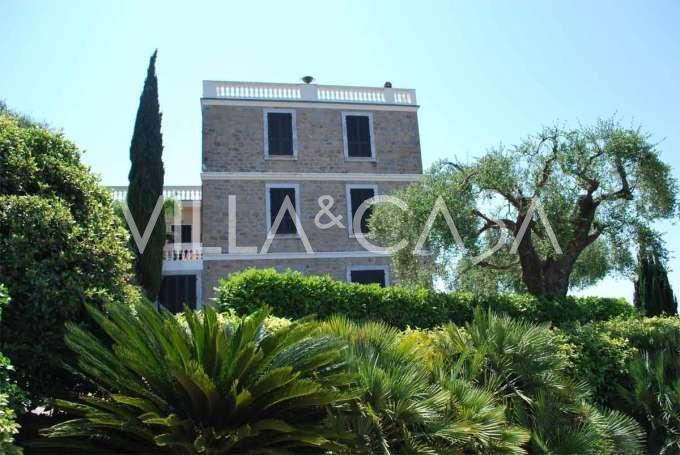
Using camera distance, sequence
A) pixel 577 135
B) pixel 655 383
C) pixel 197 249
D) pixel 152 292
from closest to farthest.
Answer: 1. pixel 655 383
2. pixel 577 135
3. pixel 152 292
4. pixel 197 249

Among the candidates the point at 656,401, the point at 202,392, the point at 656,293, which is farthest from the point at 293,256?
the point at 202,392

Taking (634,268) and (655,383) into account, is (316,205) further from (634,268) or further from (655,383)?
(655,383)

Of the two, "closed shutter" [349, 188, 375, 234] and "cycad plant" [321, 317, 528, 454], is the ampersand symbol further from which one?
"cycad plant" [321, 317, 528, 454]

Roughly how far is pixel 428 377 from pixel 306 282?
5.43 metres

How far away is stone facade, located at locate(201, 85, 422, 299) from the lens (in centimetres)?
2103

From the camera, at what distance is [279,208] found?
21.6m

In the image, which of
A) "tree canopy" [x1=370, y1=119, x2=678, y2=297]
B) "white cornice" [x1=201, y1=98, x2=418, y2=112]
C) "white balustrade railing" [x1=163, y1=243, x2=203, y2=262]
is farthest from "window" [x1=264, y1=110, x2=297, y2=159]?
"tree canopy" [x1=370, y1=119, x2=678, y2=297]

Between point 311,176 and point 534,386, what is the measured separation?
53.4ft

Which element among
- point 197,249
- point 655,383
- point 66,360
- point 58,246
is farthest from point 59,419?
point 197,249

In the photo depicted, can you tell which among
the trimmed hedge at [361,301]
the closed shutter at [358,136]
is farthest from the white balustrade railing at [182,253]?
the trimmed hedge at [361,301]

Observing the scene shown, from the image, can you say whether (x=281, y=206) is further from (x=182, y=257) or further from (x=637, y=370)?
(x=637, y=370)

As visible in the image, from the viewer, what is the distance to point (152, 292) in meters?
19.9

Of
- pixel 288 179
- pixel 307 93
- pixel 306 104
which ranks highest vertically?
pixel 307 93

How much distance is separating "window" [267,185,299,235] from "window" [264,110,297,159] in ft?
4.35
